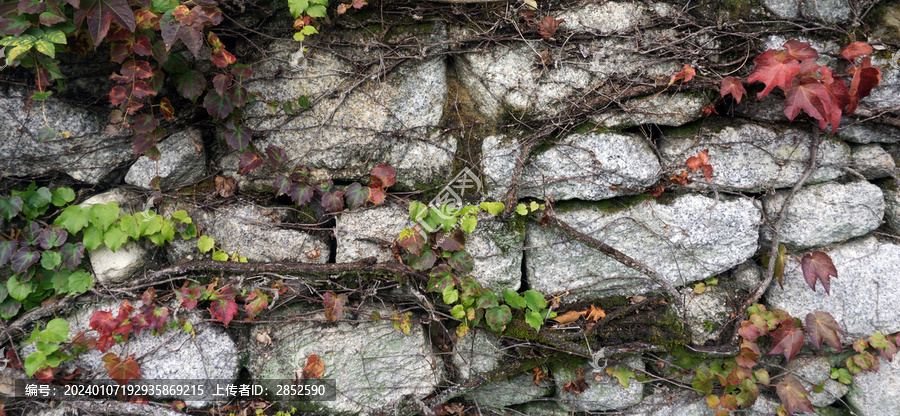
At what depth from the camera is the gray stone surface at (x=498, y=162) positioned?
2432 millimetres

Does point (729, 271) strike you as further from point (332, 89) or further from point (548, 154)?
point (332, 89)

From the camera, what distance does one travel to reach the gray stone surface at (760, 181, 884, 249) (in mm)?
2455

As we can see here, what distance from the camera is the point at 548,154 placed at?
243 centimetres

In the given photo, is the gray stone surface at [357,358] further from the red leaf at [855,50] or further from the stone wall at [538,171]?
the red leaf at [855,50]

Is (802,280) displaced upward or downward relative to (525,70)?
downward

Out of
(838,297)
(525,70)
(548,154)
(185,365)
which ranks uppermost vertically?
(525,70)

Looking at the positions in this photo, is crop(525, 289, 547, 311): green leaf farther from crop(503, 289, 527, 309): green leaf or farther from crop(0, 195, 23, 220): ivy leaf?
crop(0, 195, 23, 220): ivy leaf

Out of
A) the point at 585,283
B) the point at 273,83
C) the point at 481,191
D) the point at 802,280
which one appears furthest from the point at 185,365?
the point at 802,280

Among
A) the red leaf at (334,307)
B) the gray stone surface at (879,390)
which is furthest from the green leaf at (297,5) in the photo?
the gray stone surface at (879,390)

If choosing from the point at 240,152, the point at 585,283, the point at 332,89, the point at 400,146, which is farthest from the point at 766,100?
the point at 240,152

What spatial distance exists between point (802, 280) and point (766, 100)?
Result: 3.36 feet

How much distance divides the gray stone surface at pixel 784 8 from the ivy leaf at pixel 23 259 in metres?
3.96

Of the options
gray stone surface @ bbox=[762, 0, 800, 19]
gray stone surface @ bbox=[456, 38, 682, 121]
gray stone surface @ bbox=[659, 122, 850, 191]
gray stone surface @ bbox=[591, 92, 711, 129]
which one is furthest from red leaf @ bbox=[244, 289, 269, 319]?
gray stone surface @ bbox=[762, 0, 800, 19]

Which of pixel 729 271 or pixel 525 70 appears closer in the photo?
pixel 525 70
